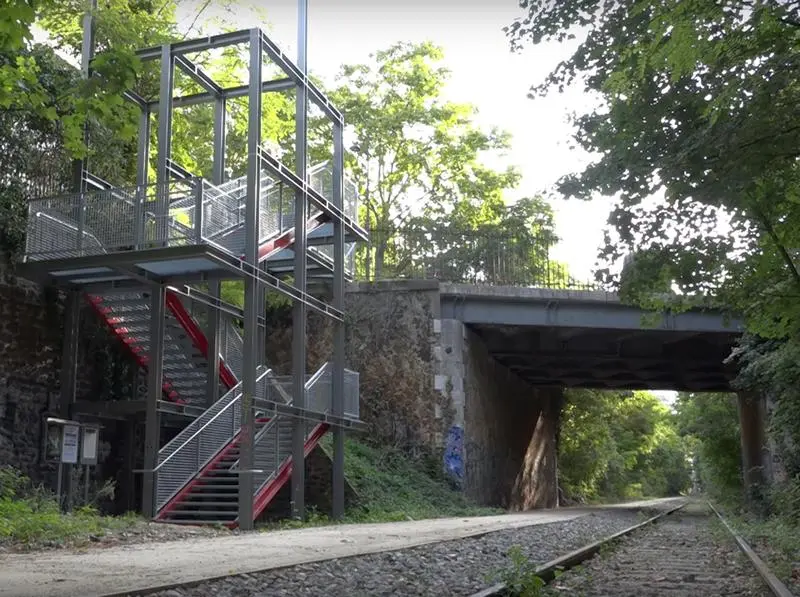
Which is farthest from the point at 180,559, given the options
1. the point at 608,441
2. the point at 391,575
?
the point at 608,441

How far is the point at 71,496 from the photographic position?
16141 mm

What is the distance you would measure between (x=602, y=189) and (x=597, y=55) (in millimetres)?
1810

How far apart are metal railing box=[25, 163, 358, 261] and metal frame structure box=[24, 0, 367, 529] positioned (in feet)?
0.09

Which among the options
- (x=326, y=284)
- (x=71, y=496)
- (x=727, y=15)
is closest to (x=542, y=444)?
(x=326, y=284)

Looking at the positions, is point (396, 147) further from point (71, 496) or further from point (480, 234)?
point (71, 496)

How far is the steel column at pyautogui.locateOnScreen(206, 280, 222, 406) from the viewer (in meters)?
19.7

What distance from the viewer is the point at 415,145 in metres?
37.7

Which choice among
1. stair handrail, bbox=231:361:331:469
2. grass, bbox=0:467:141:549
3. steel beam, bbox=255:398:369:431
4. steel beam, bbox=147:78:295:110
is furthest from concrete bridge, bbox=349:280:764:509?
grass, bbox=0:467:141:549

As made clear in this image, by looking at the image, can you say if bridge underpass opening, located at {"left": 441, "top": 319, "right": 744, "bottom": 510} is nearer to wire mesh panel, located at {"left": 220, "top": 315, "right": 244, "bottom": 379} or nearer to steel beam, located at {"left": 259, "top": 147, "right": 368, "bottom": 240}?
steel beam, located at {"left": 259, "top": 147, "right": 368, "bottom": 240}

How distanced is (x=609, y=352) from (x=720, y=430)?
1520cm

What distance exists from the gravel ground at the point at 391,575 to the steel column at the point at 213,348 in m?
8.14

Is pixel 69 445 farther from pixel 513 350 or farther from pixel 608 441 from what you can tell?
pixel 608 441

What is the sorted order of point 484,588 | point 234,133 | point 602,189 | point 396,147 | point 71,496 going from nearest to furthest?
point 484,588
point 602,189
point 71,496
point 234,133
point 396,147

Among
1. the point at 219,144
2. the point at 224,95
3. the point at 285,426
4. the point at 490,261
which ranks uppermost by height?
the point at 224,95
